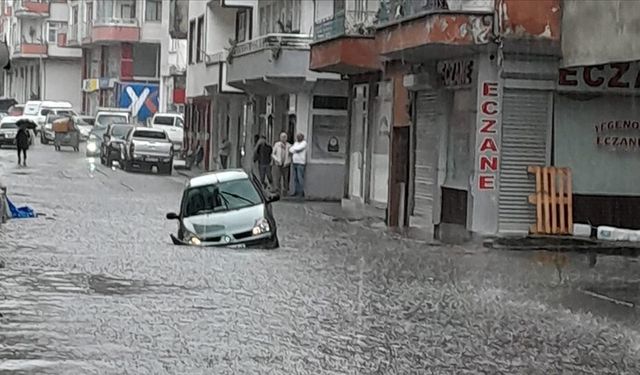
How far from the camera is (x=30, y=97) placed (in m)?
113

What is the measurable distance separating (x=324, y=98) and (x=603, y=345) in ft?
91.9

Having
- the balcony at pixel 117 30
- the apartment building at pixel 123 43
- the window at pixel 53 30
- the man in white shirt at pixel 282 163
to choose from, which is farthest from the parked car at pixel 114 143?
the window at pixel 53 30

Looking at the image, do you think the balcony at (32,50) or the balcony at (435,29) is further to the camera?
the balcony at (32,50)

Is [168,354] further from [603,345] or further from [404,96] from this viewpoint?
[404,96]

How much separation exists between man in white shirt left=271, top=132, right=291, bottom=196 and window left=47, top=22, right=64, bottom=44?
6917cm

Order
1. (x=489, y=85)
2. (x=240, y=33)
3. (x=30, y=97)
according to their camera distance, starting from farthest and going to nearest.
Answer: (x=30, y=97)
(x=240, y=33)
(x=489, y=85)

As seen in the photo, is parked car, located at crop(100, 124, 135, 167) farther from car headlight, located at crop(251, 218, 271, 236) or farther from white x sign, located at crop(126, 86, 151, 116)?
car headlight, located at crop(251, 218, 271, 236)

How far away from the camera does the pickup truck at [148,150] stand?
5350cm

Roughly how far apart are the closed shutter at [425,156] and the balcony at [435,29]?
4.03 feet

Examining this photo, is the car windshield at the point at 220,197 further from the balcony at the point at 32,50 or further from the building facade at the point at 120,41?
the balcony at the point at 32,50

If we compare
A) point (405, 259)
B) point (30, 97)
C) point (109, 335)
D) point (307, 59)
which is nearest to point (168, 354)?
point (109, 335)

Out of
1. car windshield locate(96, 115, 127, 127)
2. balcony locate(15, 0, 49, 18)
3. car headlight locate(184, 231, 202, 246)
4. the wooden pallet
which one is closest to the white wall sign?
the wooden pallet

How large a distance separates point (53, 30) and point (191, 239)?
287 feet

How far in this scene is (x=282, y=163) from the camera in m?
40.2
